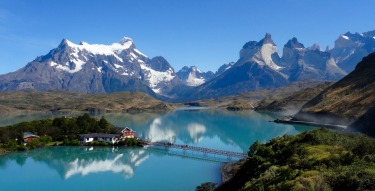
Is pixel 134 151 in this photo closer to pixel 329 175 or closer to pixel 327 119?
pixel 329 175

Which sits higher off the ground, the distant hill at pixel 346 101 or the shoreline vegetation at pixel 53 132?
the distant hill at pixel 346 101

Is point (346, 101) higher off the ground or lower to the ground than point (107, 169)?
higher

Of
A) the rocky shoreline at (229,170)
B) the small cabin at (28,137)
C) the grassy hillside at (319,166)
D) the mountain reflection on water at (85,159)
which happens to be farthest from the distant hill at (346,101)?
the small cabin at (28,137)

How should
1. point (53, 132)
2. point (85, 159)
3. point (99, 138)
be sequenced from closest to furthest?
point (85, 159) < point (99, 138) < point (53, 132)

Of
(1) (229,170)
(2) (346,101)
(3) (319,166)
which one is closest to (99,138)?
(1) (229,170)

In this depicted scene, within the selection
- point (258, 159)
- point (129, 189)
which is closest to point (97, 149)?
point (129, 189)

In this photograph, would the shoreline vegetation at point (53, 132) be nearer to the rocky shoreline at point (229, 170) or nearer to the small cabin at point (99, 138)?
the small cabin at point (99, 138)

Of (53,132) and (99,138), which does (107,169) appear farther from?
(53,132)
